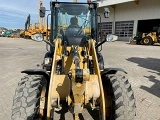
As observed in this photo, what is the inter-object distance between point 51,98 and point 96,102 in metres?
0.69

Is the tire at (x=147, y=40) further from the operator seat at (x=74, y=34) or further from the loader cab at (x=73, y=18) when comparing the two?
the operator seat at (x=74, y=34)

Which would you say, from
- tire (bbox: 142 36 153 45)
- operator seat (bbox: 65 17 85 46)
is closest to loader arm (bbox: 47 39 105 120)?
operator seat (bbox: 65 17 85 46)

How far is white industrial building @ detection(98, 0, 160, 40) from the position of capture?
25.5 m

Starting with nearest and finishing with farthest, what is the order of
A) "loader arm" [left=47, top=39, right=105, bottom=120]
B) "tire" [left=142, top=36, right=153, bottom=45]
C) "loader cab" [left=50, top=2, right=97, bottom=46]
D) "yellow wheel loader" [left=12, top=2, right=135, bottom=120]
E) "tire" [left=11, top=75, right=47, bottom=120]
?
"loader arm" [left=47, top=39, right=105, bottom=120], "yellow wheel loader" [left=12, top=2, right=135, bottom=120], "tire" [left=11, top=75, right=47, bottom=120], "loader cab" [left=50, top=2, right=97, bottom=46], "tire" [left=142, top=36, right=153, bottom=45]

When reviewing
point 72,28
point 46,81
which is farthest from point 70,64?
point 72,28

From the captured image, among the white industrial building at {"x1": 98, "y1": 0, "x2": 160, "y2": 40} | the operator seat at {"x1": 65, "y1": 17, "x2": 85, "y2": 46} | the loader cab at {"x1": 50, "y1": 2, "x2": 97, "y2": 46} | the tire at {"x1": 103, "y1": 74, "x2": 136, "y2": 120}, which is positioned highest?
the white industrial building at {"x1": 98, "y1": 0, "x2": 160, "y2": 40}

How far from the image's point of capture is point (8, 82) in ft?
21.8

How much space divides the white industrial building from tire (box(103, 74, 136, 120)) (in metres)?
22.5

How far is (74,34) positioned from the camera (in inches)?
185

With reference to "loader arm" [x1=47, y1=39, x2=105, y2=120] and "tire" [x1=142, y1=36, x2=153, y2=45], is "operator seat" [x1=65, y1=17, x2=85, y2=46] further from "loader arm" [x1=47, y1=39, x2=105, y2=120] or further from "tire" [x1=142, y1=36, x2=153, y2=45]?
"tire" [x1=142, y1=36, x2=153, y2=45]

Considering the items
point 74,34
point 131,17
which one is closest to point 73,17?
point 74,34

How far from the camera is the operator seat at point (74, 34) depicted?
446 cm

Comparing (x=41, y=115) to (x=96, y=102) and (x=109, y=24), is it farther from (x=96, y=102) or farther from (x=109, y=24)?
(x=109, y=24)

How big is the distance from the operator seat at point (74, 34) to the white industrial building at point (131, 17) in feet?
69.4
